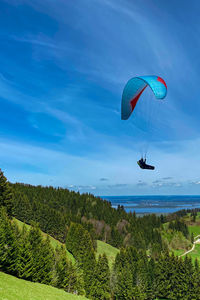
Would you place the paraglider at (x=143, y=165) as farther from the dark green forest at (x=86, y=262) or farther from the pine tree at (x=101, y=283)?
the pine tree at (x=101, y=283)

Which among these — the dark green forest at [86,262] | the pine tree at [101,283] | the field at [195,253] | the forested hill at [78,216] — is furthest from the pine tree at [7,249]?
the field at [195,253]

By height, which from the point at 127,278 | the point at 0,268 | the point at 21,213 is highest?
the point at 21,213

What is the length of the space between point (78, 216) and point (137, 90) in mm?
88123

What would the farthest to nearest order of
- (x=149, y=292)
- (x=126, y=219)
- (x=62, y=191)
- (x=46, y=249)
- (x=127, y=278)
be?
(x=62, y=191) < (x=126, y=219) < (x=149, y=292) < (x=127, y=278) < (x=46, y=249)

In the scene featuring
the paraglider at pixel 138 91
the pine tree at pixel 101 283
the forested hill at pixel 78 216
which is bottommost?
the pine tree at pixel 101 283

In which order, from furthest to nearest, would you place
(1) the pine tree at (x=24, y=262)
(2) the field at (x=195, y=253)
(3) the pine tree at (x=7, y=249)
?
1. (2) the field at (x=195, y=253)
2. (1) the pine tree at (x=24, y=262)
3. (3) the pine tree at (x=7, y=249)

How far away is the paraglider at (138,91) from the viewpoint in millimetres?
24875

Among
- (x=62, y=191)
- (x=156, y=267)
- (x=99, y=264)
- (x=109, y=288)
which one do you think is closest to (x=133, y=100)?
(x=99, y=264)

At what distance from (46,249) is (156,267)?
115 feet

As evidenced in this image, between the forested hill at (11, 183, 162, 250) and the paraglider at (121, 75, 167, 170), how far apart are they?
61659 mm

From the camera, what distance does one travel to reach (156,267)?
6012cm

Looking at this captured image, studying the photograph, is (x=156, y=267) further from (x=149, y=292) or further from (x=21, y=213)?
(x=21, y=213)

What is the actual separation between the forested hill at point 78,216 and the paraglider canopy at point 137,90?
61.6 meters

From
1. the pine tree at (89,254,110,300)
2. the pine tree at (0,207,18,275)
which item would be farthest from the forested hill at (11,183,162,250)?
the pine tree at (0,207,18,275)
